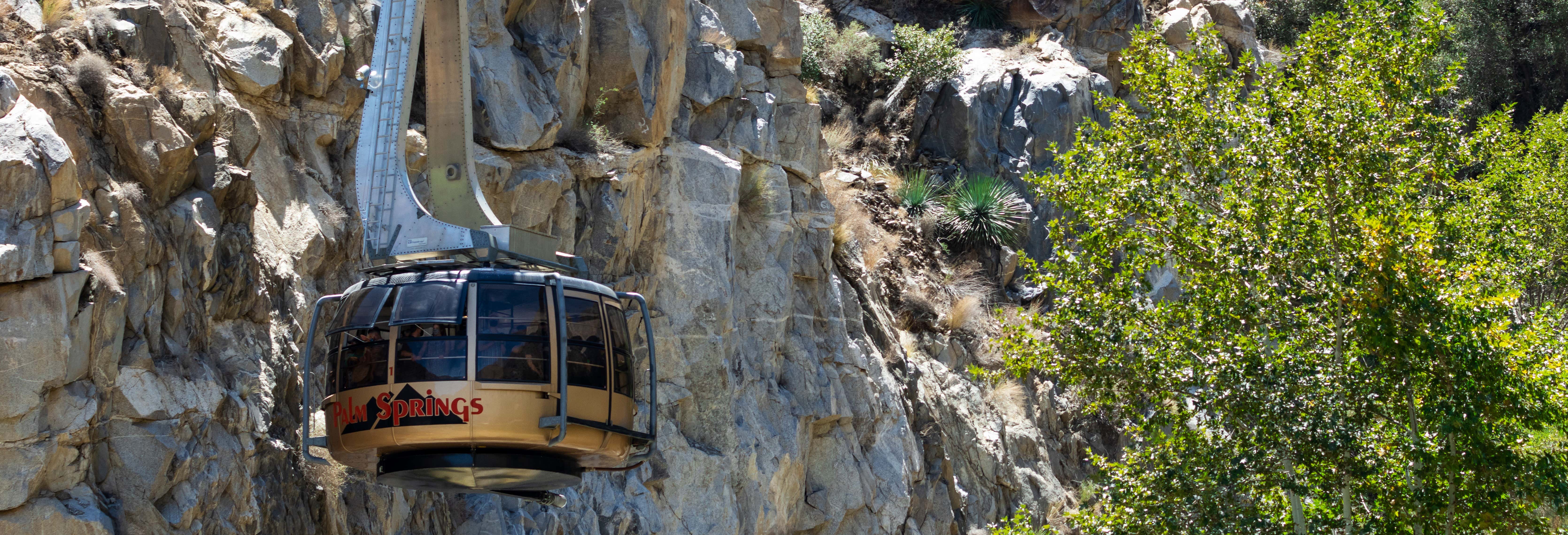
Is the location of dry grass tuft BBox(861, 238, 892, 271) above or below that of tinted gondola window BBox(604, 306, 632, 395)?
below

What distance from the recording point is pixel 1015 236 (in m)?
29.7

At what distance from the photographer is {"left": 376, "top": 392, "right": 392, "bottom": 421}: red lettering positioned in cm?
1059

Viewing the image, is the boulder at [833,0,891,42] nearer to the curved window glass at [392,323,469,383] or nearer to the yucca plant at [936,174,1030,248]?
the yucca plant at [936,174,1030,248]

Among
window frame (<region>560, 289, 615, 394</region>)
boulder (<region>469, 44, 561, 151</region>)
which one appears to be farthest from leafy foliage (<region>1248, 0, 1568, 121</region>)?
window frame (<region>560, 289, 615, 394</region>)

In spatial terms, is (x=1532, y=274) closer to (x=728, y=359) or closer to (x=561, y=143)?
(x=728, y=359)

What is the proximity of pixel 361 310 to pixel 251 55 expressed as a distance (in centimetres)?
506

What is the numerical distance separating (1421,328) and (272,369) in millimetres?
11756

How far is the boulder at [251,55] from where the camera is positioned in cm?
1421

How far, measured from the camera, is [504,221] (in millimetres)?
16781

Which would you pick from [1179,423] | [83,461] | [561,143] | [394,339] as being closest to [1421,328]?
[1179,423]

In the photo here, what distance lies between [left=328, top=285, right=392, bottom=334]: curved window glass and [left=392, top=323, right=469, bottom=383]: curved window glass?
0.34 m

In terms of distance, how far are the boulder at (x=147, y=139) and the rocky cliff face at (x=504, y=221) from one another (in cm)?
3

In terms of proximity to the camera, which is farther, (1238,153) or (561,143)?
(561,143)

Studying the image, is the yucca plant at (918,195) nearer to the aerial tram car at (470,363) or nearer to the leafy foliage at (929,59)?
the leafy foliage at (929,59)
